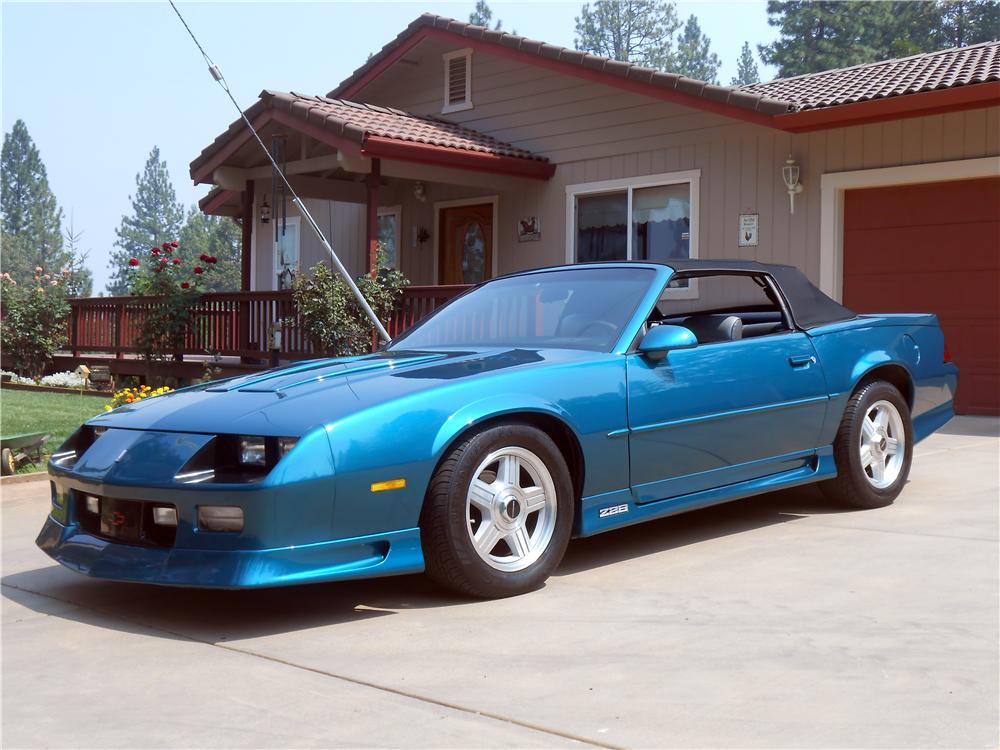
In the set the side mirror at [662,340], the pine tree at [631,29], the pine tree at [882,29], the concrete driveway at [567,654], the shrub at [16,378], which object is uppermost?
the pine tree at [631,29]

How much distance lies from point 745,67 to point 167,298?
286ft

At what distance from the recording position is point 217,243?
103562 millimetres

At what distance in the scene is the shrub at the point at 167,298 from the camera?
14789 millimetres

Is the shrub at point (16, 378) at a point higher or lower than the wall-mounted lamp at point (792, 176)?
lower

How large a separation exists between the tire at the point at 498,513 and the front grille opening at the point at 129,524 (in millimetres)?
940

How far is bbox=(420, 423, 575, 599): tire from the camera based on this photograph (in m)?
4.12

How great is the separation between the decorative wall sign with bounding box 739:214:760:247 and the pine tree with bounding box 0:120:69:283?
9284cm

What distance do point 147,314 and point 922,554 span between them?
12263 millimetres

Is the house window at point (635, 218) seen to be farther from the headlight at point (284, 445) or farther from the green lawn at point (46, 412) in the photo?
the headlight at point (284, 445)

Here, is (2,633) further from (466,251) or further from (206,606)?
(466,251)

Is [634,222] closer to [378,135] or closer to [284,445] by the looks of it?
[378,135]

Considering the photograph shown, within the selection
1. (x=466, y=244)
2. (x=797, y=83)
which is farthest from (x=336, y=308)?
(x=797, y=83)

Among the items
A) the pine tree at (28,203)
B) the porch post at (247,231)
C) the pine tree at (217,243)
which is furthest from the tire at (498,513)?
the pine tree at (28,203)

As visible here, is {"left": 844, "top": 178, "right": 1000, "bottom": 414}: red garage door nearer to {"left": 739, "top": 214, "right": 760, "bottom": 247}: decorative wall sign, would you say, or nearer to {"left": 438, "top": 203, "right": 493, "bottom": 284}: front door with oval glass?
{"left": 739, "top": 214, "right": 760, "bottom": 247}: decorative wall sign
